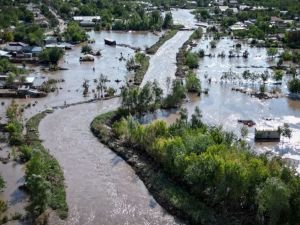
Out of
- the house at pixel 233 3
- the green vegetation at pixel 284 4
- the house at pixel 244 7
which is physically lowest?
the house at pixel 244 7

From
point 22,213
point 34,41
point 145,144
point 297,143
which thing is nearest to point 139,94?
point 145,144

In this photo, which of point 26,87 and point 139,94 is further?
point 26,87

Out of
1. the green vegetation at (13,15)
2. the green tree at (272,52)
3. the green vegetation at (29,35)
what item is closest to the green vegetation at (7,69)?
the green vegetation at (29,35)

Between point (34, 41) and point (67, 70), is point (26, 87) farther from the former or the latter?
point (34, 41)

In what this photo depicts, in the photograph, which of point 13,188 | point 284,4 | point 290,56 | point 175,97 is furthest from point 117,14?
point 13,188

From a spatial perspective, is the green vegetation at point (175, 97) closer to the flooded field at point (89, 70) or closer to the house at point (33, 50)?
the flooded field at point (89, 70)

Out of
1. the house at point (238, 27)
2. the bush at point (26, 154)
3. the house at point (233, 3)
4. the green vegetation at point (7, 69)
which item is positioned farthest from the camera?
the house at point (233, 3)

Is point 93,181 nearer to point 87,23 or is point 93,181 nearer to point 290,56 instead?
point 290,56
